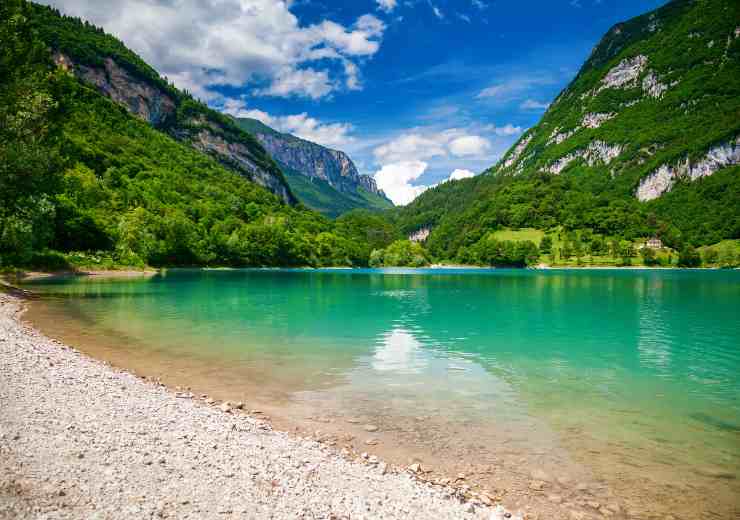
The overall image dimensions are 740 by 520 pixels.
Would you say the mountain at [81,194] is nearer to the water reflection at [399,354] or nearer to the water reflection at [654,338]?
the water reflection at [399,354]

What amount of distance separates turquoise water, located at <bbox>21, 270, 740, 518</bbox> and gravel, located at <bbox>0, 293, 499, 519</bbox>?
10.3ft

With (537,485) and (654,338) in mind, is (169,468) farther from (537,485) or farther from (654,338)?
(654,338)

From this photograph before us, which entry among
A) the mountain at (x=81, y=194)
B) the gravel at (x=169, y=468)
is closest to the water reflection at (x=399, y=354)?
the gravel at (x=169, y=468)

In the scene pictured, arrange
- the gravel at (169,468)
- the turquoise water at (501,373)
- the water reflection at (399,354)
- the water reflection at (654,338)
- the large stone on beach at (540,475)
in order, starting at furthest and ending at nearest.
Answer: the water reflection at (654,338) → the water reflection at (399,354) → the turquoise water at (501,373) → the large stone on beach at (540,475) → the gravel at (169,468)

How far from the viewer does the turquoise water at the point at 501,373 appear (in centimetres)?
1164

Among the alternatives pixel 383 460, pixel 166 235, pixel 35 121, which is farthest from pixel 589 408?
pixel 166 235

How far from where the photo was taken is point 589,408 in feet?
51.0

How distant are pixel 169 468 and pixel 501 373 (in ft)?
51.6

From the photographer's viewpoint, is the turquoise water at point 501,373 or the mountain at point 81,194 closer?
the turquoise water at point 501,373

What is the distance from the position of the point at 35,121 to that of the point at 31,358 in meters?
32.1

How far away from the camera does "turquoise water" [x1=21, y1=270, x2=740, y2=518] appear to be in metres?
11.6

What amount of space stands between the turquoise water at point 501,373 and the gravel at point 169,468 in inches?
123

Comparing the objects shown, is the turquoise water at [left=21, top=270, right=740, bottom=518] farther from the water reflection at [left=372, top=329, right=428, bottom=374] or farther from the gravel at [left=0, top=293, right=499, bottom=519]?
the gravel at [left=0, top=293, right=499, bottom=519]

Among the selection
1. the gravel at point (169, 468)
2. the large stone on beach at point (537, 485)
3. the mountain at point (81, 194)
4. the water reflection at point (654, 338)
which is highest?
the mountain at point (81, 194)
